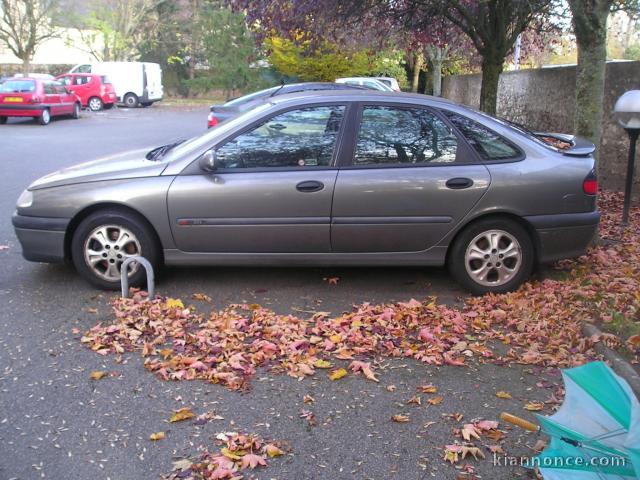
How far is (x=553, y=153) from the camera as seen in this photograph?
5555 mm

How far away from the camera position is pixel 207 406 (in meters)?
3.70

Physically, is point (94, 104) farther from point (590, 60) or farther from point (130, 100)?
point (590, 60)

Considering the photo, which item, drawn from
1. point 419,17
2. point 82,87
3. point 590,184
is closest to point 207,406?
point 590,184

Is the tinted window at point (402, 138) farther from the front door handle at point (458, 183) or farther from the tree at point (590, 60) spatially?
the tree at point (590, 60)

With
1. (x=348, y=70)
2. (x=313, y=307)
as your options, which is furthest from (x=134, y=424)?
(x=348, y=70)

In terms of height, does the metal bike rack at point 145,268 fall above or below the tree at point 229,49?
below

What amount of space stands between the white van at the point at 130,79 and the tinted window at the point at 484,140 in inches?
1311

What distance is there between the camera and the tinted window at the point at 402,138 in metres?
5.43

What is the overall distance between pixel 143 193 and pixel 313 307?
5.37 feet

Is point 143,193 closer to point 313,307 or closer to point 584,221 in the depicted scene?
point 313,307

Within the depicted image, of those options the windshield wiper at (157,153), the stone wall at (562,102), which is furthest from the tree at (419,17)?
the windshield wiper at (157,153)

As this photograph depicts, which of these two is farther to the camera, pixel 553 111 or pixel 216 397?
→ pixel 553 111

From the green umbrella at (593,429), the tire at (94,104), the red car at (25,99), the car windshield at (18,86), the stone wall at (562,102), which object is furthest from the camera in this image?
the tire at (94,104)

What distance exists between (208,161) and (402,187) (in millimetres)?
1552
